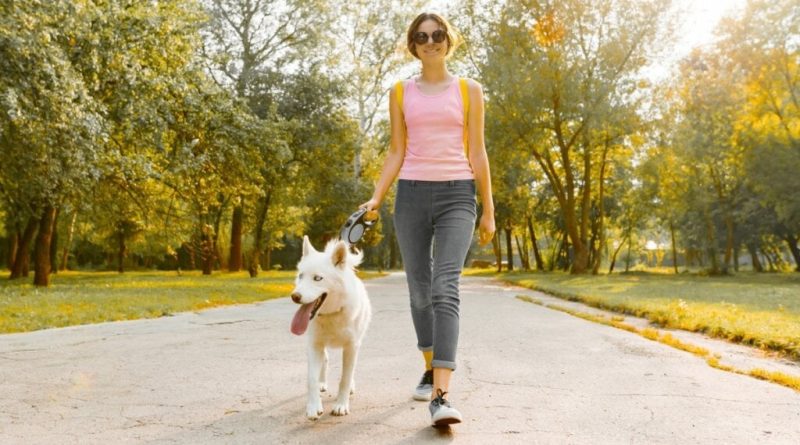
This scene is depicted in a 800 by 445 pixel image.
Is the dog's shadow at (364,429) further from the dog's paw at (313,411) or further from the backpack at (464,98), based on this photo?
the backpack at (464,98)

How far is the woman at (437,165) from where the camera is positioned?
434cm

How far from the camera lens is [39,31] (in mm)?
12664

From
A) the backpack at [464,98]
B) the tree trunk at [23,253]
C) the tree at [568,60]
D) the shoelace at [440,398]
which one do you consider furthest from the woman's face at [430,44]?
the tree trunk at [23,253]

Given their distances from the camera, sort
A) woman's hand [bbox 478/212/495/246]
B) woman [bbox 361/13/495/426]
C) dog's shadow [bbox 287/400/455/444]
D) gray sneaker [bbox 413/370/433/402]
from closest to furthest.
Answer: dog's shadow [bbox 287/400/455/444] < woman [bbox 361/13/495/426] < woman's hand [bbox 478/212/495/246] < gray sneaker [bbox 413/370/433/402]

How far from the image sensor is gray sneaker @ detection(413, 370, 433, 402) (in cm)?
471

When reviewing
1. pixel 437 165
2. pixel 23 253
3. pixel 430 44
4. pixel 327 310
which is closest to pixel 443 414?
pixel 327 310

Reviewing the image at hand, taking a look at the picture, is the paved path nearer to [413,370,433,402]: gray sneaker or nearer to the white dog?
[413,370,433,402]: gray sneaker

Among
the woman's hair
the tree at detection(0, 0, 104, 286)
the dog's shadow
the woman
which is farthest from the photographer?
the tree at detection(0, 0, 104, 286)

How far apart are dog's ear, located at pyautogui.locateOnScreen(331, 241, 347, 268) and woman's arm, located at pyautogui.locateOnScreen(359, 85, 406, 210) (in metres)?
0.44

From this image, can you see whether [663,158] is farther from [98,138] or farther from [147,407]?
[147,407]

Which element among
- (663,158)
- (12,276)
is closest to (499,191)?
(663,158)

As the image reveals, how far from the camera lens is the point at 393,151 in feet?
15.2

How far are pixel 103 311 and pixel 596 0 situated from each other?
24326mm

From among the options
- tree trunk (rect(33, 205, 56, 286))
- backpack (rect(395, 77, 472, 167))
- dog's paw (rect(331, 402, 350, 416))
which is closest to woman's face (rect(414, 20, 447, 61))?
backpack (rect(395, 77, 472, 167))
